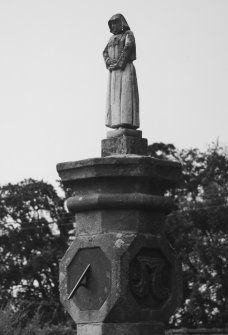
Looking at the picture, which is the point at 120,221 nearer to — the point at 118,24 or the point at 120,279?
the point at 120,279

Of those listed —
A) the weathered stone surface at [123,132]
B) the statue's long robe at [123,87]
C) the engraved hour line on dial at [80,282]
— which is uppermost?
the statue's long robe at [123,87]

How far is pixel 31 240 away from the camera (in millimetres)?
58562

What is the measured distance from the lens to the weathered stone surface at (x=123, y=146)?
Result: 40.1ft

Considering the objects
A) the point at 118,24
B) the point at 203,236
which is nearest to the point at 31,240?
the point at 203,236

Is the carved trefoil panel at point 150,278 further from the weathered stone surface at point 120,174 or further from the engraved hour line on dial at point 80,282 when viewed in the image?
the weathered stone surface at point 120,174

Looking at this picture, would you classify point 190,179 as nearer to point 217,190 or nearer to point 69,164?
point 217,190

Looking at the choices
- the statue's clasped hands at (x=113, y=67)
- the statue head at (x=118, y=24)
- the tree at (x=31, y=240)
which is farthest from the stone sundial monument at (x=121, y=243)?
the tree at (x=31, y=240)

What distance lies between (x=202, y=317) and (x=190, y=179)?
780 cm

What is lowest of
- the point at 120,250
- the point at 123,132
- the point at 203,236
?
the point at 120,250

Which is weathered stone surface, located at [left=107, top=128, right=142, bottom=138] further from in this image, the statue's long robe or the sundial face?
the sundial face

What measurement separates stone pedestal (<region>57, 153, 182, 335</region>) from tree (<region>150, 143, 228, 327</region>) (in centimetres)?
3667

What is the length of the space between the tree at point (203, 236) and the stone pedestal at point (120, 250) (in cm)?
3667

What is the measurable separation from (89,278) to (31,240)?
154 feet

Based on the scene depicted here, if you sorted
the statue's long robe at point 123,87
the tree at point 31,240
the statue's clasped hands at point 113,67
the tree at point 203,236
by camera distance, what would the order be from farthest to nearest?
the tree at point 31,240, the tree at point 203,236, the statue's clasped hands at point 113,67, the statue's long robe at point 123,87
